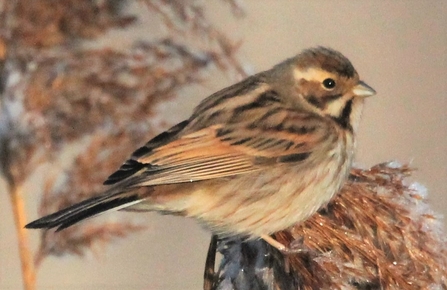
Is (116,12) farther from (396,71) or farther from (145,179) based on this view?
(396,71)

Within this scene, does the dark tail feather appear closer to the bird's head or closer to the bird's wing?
the bird's wing

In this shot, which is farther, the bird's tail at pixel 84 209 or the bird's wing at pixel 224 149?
the bird's wing at pixel 224 149

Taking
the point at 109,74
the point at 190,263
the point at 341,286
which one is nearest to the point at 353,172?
the point at 341,286

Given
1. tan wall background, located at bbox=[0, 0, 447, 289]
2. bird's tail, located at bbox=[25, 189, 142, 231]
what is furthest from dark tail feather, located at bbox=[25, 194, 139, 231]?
tan wall background, located at bbox=[0, 0, 447, 289]

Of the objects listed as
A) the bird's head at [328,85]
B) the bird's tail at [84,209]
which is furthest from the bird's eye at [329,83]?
the bird's tail at [84,209]

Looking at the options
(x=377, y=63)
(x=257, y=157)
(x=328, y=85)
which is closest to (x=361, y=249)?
(x=257, y=157)

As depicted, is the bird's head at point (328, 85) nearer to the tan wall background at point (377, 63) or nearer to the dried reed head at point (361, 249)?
the dried reed head at point (361, 249)
